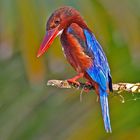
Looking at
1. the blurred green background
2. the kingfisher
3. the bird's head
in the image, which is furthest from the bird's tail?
the blurred green background

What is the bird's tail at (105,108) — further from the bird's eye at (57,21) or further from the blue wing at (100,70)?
the bird's eye at (57,21)

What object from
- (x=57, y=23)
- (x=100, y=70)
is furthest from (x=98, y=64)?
(x=57, y=23)

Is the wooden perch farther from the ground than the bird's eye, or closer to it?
closer to it

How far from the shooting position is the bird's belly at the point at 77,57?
1.61 metres

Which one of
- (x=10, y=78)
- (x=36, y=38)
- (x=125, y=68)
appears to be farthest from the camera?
(x=10, y=78)

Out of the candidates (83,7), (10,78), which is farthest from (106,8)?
(10,78)

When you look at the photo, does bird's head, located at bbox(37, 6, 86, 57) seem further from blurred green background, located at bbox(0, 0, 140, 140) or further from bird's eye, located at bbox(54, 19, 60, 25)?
blurred green background, located at bbox(0, 0, 140, 140)

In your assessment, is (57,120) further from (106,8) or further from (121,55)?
(106,8)

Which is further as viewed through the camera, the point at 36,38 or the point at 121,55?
the point at 121,55

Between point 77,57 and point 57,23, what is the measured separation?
0.43ft

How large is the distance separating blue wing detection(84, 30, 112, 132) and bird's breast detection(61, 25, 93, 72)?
1 centimetres

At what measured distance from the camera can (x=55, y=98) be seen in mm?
5023

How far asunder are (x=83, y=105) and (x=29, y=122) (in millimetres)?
1143

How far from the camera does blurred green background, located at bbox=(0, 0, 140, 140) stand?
7.75 ft
